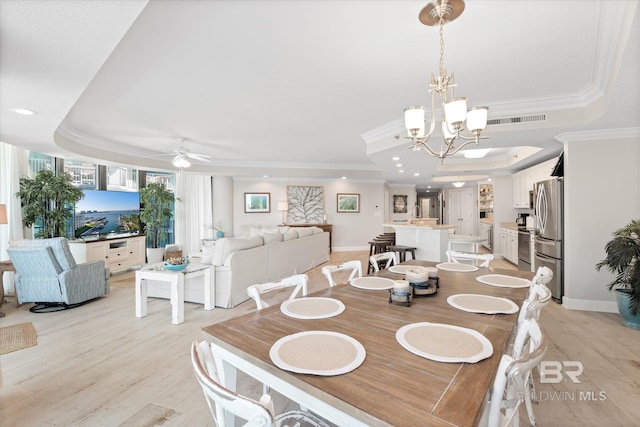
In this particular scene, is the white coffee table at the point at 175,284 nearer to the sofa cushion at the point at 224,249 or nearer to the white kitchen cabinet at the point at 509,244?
the sofa cushion at the point at 224,249

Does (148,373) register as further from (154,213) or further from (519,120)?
(154,213)

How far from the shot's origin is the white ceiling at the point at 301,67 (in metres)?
1.83

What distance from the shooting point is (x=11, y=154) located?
471 cm

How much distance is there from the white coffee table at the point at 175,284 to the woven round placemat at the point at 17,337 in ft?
3.17

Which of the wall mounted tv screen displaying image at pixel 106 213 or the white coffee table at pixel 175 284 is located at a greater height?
the wall mounted tv screen displaying image at pixel 106 213

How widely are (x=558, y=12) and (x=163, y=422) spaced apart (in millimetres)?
3649

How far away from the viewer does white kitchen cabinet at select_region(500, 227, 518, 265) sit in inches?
255

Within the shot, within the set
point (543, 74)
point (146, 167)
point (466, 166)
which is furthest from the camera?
point (466, 166)

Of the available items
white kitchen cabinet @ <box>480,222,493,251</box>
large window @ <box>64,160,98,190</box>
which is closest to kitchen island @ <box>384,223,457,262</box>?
white kitchen cabinet @ <box>480,222,493,251</box>

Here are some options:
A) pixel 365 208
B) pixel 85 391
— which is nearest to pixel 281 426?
pixel 85 391

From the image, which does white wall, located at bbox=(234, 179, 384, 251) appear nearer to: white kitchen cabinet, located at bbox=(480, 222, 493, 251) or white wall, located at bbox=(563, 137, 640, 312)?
white kitchen cabinet, located at bbox=(480, 222, 493, 251)

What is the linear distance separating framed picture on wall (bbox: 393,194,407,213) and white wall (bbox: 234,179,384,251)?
1.70 metres

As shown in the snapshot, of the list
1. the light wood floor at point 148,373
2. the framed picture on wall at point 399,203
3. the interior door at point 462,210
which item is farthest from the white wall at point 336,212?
the light wood floor at point 148,373

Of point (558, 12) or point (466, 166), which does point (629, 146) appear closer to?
point (558, 12)
